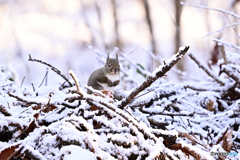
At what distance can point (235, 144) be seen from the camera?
78 centimetres

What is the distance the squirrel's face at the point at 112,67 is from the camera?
220 cm

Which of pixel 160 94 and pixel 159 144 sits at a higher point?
pixel 160 94

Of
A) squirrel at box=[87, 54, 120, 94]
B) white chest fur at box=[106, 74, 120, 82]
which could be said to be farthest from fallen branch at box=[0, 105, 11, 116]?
white chest fur at box=[106, 74, 120, 82]

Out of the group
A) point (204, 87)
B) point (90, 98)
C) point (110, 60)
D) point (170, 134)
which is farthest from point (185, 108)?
point (110, 60)

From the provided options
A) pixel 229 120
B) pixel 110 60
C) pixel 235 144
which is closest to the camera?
pixel 235 144

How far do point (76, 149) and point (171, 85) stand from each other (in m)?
0.71

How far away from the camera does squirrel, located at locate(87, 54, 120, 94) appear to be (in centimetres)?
210

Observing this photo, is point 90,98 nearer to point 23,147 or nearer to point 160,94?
point 23,147

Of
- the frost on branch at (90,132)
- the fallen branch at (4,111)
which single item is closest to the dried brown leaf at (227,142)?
the frost on branch at (90,132)

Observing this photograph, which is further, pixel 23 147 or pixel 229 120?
pixel 229 120

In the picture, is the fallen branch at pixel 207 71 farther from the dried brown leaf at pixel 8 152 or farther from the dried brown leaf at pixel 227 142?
the dried brown leaf at pixel 8 152

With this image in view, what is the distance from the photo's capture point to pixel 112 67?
7.29 ft

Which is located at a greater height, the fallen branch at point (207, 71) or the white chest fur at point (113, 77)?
the white chest fur at point (113, 77)

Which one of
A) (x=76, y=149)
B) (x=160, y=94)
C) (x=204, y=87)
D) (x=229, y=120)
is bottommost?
(x=76, y=149)
